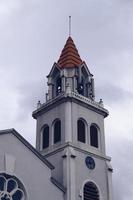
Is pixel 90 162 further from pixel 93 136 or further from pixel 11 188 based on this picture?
pixel 11 188

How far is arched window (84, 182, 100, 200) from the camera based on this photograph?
36528mm

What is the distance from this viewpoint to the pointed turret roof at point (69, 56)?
4362 centimetres

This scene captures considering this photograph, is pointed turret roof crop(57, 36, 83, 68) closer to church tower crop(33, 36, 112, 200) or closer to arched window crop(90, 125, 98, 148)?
church tower crop(33, 36, 112, 200)

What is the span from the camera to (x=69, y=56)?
4441 centimetres

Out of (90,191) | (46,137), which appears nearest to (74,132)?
(46,137)

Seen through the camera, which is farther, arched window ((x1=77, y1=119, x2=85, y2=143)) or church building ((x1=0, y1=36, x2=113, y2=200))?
arched window ((x1=77, y1=119, x2=85, y2=143))

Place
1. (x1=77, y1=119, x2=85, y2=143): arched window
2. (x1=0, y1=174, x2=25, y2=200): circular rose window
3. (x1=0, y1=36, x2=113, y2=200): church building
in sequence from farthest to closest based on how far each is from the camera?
(x1=77, y1=119, x2=85, y2=143): arched window
(x1=0, y1=36, x2=113, y2=200): church building
(x1=0, y1=174, x2=25, y2=200): circular rose window

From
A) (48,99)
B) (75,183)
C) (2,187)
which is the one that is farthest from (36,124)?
(2,187)

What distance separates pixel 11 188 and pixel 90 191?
286 inches

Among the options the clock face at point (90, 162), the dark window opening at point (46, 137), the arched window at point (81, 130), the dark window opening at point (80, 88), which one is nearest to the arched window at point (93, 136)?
the arched window at point (81, 130)

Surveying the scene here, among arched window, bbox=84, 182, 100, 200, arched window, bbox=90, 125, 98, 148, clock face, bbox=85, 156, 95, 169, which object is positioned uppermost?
arched window, bbox=90, 125, 98, 148

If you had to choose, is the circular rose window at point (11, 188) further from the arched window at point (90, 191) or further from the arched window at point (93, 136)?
the arched window at point (93, 136)

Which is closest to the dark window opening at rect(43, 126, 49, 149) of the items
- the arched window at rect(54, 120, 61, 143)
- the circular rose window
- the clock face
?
the arched window at rect(54, 120, 61, 143)

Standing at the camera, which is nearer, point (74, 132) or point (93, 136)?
point (74, 132)
